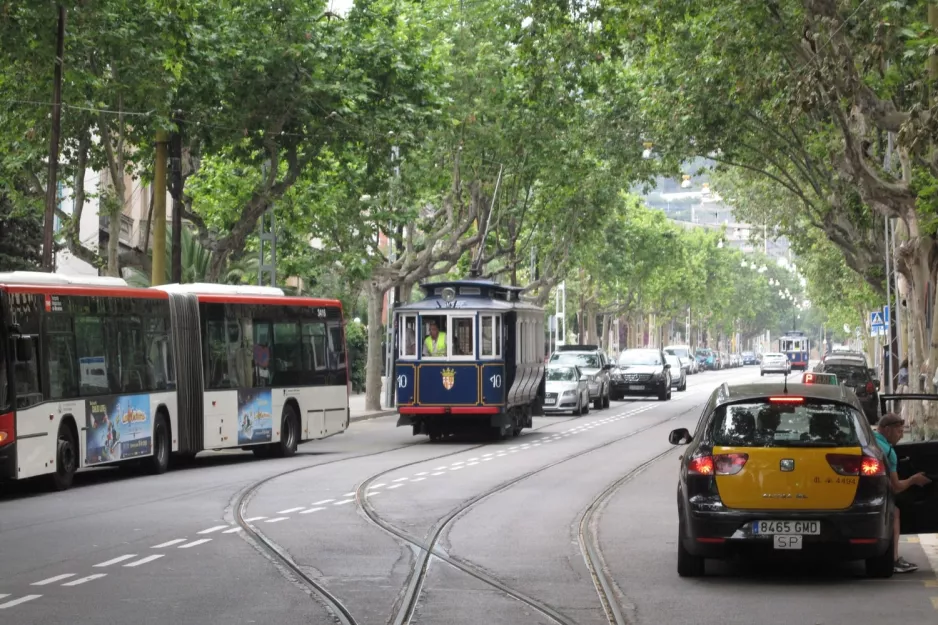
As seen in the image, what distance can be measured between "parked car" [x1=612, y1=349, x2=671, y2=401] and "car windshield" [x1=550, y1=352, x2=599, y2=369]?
23.0ft

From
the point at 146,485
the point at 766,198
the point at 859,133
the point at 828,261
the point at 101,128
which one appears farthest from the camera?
the point at 828,261

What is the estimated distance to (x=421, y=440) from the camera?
32000mm

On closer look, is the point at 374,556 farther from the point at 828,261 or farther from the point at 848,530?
the point at 828,261

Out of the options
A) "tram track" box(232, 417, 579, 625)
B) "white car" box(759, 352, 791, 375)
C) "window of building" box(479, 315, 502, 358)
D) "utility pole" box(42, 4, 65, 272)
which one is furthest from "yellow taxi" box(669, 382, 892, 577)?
"white car" box(759, 352, 791, 375)

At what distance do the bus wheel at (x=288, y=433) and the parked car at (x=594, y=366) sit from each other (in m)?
20.8


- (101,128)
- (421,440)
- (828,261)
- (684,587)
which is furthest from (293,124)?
(828,261)

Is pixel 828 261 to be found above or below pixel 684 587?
above

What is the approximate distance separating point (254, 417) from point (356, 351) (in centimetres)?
3004

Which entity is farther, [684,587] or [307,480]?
[307,480]

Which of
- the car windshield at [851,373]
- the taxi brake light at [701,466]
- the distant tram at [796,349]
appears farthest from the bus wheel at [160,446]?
the distant tram at [796,349]

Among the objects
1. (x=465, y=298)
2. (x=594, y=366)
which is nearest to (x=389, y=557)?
(x=465, y=298)

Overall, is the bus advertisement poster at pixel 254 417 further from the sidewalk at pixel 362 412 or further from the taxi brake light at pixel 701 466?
the taxi brake light at pixel 701 466

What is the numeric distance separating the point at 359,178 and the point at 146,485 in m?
15.8

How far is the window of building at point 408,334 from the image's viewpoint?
30.7 metres
